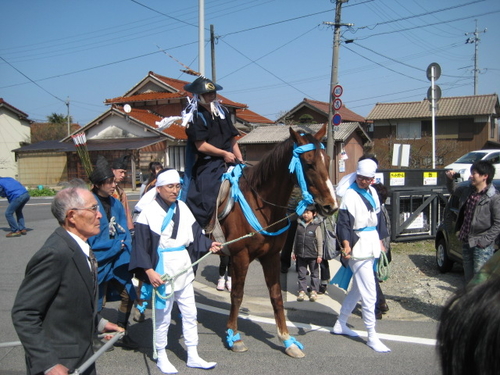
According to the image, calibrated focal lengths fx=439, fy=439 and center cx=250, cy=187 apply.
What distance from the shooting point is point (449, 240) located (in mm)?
7566

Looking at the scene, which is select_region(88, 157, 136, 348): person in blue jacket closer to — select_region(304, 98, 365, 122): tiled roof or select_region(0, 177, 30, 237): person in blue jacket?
select_region(0, 177, 30, 237): person in blue jacket

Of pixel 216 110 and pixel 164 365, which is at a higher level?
pixel 216 110

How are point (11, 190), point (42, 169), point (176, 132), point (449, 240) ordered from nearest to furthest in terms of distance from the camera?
point (449, 240)
point (11, 190)
point (176, 132)
point (42, 169)

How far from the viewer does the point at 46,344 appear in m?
2.29

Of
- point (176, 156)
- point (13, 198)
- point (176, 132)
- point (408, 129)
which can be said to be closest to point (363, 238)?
point (13, 198)

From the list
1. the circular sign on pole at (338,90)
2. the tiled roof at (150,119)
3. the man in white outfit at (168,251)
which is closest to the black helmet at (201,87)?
the man in white outfit at (168,251)

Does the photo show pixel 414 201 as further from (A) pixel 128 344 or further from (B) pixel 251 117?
(B) pixel 251 117

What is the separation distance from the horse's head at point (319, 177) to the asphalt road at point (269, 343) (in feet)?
5.21

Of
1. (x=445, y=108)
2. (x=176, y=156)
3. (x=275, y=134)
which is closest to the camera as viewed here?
(x=275, y=134)

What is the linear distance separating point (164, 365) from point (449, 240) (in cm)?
544

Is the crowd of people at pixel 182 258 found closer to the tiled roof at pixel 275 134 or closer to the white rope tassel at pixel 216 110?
the white rope tassel at pixel 216 110

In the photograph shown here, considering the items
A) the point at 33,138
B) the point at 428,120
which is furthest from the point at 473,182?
the point at 33,138

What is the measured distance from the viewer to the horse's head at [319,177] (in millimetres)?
4379

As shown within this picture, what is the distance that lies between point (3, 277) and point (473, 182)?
776 cm
